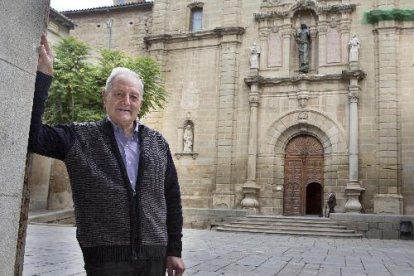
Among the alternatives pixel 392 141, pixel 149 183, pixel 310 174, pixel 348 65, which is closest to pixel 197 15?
pixel 348 65

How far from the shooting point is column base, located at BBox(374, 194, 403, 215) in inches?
755

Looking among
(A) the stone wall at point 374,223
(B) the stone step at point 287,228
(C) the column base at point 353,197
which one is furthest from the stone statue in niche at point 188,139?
(A) the stone wall at point 374,223

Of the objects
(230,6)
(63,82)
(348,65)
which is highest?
(230,6)

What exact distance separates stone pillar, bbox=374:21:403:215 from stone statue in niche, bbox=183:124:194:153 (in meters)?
8.74

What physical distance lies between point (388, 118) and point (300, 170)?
451 cm

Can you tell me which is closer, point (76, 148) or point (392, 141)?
point (76, 148)

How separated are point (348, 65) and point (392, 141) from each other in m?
3.99

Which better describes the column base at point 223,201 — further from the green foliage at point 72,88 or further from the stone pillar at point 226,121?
the green foliage at point 72,88

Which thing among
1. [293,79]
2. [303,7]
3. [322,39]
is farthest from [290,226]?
[303,7]

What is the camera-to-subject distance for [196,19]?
24.9 meters

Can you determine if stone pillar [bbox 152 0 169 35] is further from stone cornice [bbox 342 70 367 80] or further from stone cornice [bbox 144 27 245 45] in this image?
stone cornice [bbox 342 70 367 80]

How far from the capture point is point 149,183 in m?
2.59

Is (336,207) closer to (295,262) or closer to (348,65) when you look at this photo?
(348,65)

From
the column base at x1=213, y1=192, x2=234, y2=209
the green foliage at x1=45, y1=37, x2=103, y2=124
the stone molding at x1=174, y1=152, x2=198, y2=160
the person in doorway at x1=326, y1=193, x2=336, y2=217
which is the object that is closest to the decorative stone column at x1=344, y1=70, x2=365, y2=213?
the person in doorway at x1=326, y1=193, x2=336, y2=217
